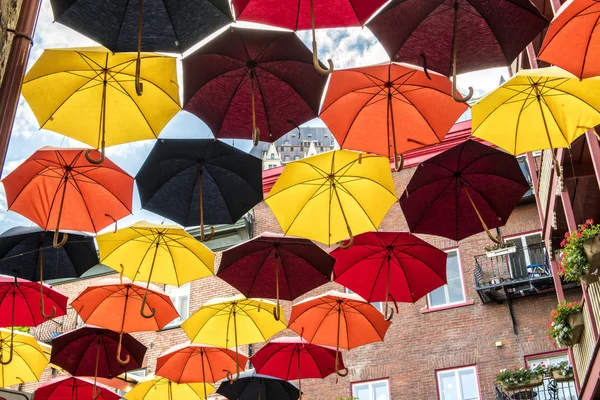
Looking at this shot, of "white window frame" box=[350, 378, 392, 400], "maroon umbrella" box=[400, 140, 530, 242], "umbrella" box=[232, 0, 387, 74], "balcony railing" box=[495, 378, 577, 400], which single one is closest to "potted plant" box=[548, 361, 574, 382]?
"balcony railing" box=[495, 378, 577, 400]

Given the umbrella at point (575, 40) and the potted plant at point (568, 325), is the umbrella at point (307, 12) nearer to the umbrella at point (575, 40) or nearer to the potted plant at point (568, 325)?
the umbrella at point (575, 40)

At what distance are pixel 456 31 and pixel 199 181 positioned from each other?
15.4ft

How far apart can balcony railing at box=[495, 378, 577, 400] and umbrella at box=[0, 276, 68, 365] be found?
1013 centimetres

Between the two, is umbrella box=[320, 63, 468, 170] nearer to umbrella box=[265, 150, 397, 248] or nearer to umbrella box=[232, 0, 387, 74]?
umbrella box=[265, 150, 397, 248]

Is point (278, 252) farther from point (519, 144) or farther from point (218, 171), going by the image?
point (519, 144)

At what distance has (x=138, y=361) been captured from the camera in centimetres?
1377

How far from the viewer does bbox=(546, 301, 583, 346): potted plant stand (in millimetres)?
12812

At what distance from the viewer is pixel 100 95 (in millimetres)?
8844

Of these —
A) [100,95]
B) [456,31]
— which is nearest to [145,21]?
[100,95]

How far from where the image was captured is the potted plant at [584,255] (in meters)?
10.8

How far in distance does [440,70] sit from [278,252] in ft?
15.0

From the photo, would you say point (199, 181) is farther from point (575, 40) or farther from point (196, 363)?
point (575, 40)

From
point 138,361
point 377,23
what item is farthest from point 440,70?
point 138,361

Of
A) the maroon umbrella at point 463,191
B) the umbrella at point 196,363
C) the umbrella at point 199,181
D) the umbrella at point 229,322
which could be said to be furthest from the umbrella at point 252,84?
the umbrella at point 196,363
